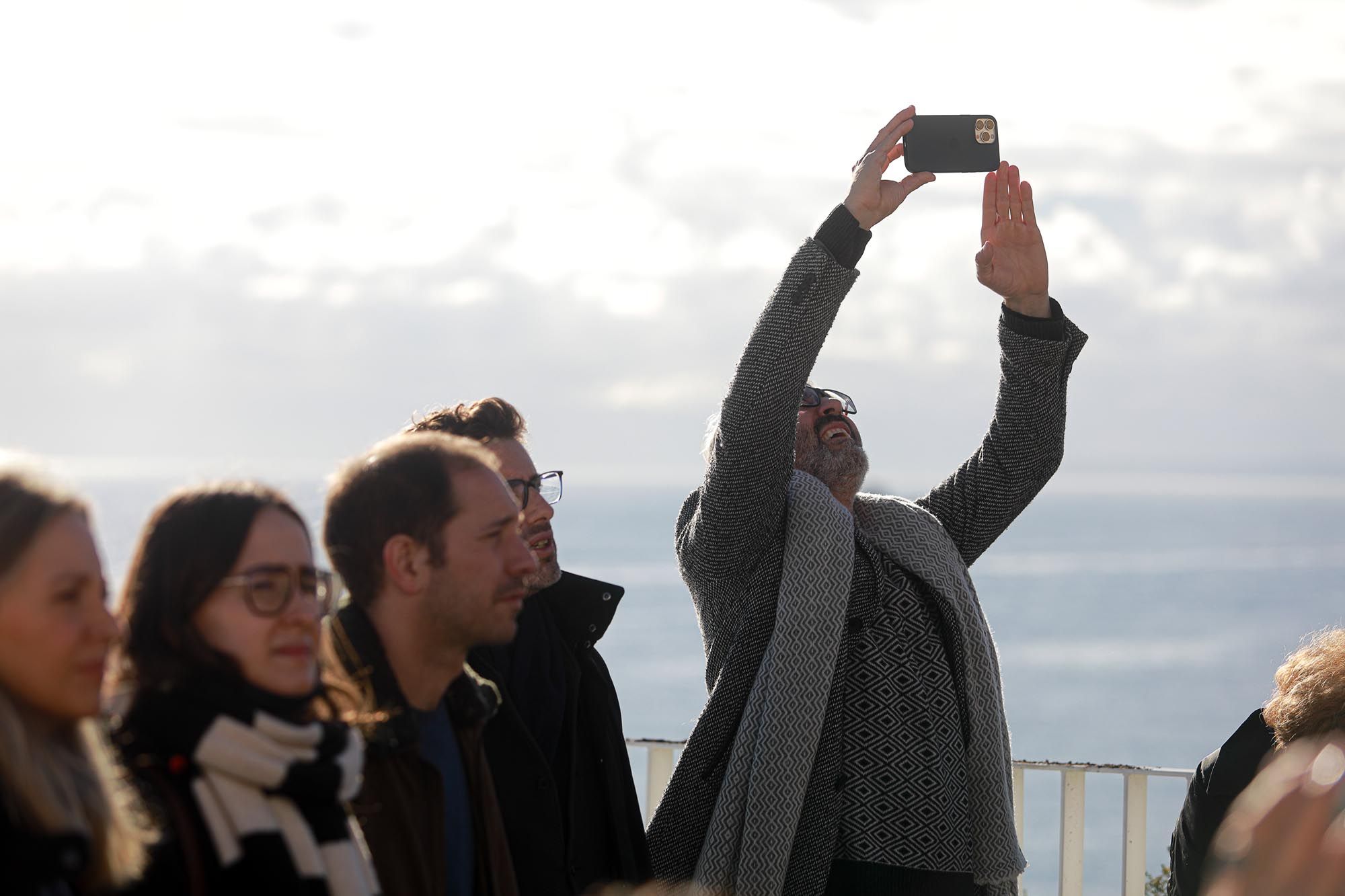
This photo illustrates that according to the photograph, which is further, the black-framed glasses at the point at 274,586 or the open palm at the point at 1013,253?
the open palm at the point at 1013,253

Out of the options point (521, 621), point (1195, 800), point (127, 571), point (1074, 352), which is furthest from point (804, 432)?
point (127, 571)

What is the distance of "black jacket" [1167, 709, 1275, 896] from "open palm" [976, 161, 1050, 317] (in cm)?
111

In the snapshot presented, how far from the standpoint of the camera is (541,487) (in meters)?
3.00

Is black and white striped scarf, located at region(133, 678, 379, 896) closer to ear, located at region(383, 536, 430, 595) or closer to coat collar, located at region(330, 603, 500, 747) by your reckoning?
coat collar, located at region(330, 603, 500, 747)

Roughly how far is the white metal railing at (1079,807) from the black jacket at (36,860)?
284cm

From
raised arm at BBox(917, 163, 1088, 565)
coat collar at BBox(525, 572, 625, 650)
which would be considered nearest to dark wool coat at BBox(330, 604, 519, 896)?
coat collar at BBox(525, 572, 625, 650)

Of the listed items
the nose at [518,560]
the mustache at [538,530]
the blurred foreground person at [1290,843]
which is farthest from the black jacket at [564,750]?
the blurred foreground person at [1290,843]

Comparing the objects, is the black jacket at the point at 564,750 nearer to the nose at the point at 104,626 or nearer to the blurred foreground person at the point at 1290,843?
the nose at the point at 104,626

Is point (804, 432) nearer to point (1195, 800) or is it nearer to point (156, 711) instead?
point (1195, 800)

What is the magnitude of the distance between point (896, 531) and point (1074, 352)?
0.63m

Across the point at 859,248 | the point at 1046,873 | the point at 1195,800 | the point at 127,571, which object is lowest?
the point at 1046,873

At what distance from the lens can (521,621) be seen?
2840mm

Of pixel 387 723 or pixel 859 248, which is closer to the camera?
pixel 387 723

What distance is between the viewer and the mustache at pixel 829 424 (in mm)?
3408
